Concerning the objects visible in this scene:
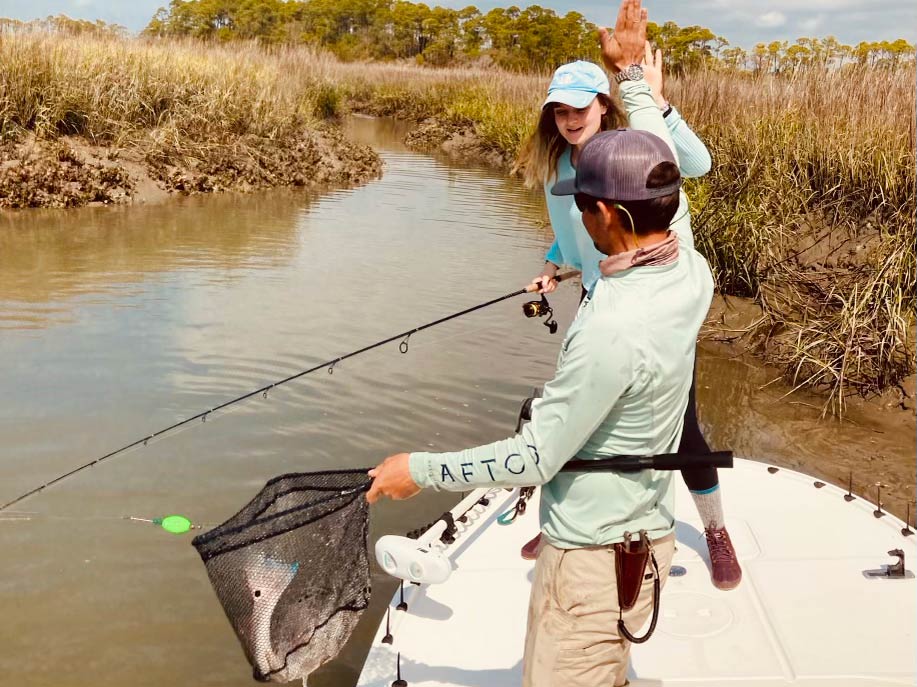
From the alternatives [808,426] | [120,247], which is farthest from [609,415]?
[120,247]

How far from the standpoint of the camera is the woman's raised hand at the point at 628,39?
3057 mm

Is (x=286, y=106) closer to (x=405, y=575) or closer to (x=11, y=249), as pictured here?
(x=11, y=249)

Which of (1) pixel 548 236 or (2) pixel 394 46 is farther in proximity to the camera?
(2) pixel 394 46

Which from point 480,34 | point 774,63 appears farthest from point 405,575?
point 480,34

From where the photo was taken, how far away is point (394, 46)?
9700 cm

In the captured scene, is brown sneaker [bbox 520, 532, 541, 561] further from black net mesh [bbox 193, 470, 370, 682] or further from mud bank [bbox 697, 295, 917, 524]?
mud bank [bbox 697, 295, 917, 524]

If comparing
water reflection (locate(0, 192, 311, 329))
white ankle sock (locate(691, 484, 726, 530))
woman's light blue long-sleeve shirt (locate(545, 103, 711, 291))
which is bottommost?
water reflection (locate(0, 192, 311, 329))

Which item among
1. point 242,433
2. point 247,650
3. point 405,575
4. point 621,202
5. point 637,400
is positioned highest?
point 621,202

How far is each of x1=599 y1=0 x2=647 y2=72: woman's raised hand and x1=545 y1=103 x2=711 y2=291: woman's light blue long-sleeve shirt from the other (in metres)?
0.24

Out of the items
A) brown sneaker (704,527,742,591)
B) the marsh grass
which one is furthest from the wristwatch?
the marsh grass

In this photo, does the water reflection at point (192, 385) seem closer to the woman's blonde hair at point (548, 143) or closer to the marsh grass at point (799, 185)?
the marsh grass at point (799, 185)

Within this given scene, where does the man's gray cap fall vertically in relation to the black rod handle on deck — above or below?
above

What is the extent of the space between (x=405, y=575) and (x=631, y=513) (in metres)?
0.71

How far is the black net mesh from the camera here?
8.00 ft
